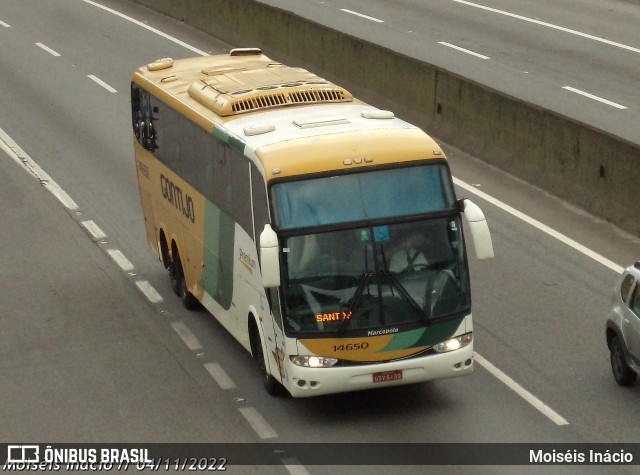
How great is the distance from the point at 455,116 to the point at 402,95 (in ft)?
6.59

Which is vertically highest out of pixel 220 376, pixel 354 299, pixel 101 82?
pixel 354 299

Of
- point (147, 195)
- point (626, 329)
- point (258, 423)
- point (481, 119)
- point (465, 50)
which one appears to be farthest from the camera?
point (465, 50)

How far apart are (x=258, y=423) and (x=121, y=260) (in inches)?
284

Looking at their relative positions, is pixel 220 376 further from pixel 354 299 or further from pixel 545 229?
pixel 545 229

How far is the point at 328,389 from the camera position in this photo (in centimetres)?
1459

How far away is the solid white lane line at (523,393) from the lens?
580 inches

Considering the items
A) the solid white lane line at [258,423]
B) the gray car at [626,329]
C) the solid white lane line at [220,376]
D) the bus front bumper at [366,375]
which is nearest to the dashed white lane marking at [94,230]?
the solid white lane line at [220,376]

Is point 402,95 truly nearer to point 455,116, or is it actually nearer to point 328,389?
point 455,116

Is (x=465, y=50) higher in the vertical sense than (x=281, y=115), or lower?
lower

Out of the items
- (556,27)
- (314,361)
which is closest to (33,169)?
(314,361)

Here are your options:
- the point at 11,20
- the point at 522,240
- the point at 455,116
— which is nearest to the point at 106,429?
the point at 522,240

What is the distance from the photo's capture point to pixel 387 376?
14.6 m

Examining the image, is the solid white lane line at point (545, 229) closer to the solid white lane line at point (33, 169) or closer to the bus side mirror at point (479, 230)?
the bus side mirror at point (479, 230)

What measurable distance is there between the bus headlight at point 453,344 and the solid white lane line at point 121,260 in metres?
7.52
